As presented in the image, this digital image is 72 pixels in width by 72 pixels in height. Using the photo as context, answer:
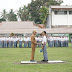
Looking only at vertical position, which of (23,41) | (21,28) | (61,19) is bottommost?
(23,41)

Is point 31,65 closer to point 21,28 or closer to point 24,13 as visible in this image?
point 21,28

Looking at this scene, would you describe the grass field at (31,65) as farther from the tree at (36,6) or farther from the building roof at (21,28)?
the tree at (36,6)

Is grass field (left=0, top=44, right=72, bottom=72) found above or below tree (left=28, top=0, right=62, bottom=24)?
below

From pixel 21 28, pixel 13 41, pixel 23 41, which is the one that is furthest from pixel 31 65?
pixel 21 28

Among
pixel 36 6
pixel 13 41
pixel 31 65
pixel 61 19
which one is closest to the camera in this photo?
pixel 31 65

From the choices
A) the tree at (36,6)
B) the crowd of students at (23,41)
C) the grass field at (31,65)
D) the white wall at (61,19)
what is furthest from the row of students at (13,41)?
the tree at (36,6)

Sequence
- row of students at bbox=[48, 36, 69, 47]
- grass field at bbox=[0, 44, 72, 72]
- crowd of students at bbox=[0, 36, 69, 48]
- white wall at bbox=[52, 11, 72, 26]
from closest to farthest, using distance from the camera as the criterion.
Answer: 1. grass field at bbox=[0, 44, 72, 72]
2. crowd of students at bbox=[0, 36, 69, 48]
3. row of students at bbox=[48, 36, 69, 47]
4. white wall at bbox=[52, 11, 72, 26]

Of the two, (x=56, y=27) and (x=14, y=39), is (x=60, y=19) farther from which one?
(x=14, y=39)

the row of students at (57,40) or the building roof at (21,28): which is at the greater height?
the building roof at (21,28)

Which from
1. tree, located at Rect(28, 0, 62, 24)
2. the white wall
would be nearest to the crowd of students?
the white wall

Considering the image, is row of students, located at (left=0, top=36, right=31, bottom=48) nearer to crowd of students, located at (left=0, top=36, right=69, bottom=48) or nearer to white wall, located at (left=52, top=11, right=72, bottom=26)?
crowd of students, located at (left=0, top=36, right=69, bottom=48)

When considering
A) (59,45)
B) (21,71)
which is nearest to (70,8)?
(59,45)

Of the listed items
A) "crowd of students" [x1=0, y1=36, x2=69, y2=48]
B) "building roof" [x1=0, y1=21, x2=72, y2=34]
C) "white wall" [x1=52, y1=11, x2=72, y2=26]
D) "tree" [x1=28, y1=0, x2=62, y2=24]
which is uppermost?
"tree" [x1=28, y1=0, x2=62, y2=24]

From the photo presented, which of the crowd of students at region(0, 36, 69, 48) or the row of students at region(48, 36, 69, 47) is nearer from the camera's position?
the crowd of students at region(0, 36, 69, 48)
